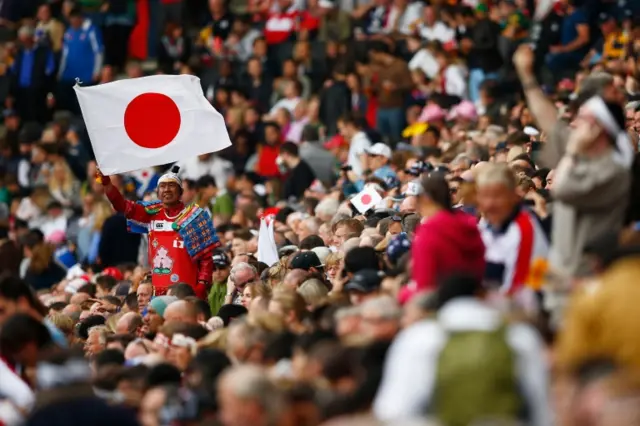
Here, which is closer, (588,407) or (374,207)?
(588,407)

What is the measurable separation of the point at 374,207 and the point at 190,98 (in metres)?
2.14

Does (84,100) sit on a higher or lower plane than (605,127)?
lower

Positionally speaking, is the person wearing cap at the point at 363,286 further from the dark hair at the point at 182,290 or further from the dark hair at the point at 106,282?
the dark hair at the point at 106,282

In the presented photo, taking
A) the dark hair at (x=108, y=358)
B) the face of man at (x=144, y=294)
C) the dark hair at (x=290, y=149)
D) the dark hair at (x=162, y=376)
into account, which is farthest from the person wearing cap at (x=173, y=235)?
the dark hair at (x=290, y=149)

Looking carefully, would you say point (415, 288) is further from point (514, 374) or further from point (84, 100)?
point (84, 100)

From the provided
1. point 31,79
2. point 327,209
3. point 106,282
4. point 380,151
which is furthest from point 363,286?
point 31,79

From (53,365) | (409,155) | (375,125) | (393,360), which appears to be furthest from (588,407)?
(375,125)

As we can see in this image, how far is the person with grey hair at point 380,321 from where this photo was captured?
355 inches

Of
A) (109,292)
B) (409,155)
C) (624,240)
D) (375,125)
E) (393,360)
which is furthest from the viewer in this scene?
(375,125)

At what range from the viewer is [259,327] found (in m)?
9.88

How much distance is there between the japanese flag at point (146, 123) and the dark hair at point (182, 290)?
1.77 meters

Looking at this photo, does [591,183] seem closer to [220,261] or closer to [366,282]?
[366,282]

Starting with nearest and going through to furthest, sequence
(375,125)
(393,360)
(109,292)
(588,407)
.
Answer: (588,407) < (393,360) < (109,292) < (375,125)

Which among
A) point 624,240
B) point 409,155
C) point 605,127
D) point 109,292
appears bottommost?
point 109,292
